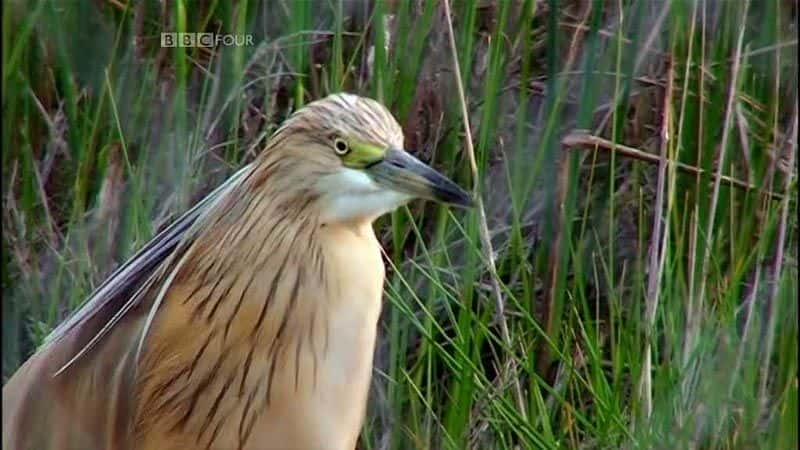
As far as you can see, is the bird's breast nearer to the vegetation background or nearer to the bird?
the bird

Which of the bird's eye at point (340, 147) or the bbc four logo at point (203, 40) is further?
the bbc four logo at point (203, 40)

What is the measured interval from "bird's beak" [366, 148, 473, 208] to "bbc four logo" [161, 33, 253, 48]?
0.48 meters

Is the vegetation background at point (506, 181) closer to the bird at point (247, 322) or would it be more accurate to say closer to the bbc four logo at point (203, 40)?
the bbc four logo at point (203, 40)

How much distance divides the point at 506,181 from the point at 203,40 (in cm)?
41

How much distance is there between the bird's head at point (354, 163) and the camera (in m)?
2.16

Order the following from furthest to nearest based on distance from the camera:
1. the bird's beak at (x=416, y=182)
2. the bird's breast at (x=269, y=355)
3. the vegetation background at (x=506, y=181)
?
the vegetation background at (x=506, y=181)
the bird's breast at (x=269, y=355)
the bird's beak at (x=416, y=182)

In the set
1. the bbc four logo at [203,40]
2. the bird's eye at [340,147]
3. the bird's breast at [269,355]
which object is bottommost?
the bird's breast at [269,355]

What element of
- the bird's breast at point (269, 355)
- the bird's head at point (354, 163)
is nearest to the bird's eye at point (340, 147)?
the bird's head at point (354, 163)

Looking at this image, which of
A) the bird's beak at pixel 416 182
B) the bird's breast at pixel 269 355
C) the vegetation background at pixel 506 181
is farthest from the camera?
the vegetation background at pixel 506 181

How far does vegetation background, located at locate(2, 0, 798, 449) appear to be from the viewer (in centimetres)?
258

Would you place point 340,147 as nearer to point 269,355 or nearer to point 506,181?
point 269,355

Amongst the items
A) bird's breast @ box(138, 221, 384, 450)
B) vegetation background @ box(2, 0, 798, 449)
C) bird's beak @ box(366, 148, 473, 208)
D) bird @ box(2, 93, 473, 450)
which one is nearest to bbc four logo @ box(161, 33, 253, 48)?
vegetation background @ box(2, 0, 798, 449)

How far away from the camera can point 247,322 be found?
2.32 metres

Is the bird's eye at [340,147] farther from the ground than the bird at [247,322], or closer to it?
farther from the ground
